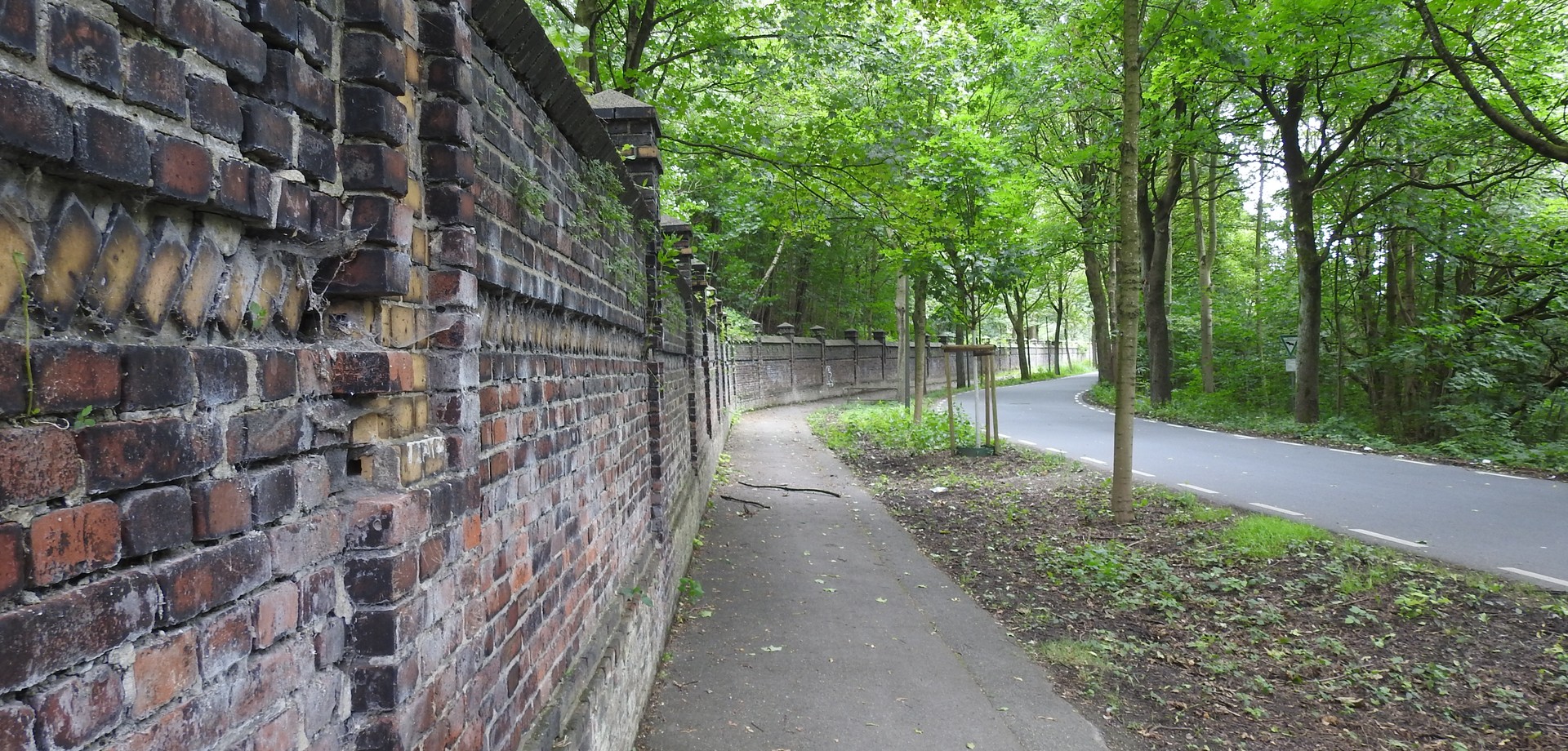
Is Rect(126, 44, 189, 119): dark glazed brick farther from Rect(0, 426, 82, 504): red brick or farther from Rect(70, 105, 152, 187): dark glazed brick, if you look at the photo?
Rect(0, 426, 82, 504): red brick

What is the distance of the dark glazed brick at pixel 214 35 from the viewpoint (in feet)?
3.31

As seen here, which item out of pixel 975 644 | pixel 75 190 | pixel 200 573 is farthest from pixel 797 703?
pixel 75 190

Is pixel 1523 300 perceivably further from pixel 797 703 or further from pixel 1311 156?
pixel 797 703

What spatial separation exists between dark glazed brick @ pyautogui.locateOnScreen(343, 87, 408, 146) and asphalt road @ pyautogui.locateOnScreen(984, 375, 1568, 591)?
726 centimetres

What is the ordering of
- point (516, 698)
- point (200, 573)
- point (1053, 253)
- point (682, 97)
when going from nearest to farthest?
point (200, 573), point (516, 698), point (682, 97), point (1053, 253)

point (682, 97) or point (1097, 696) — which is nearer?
point (1097, 696)

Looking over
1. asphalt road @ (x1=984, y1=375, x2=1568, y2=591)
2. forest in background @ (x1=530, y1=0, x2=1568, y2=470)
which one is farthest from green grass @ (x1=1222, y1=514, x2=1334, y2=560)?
forest in background @ (x1=530, y1=0, x2=1568, y2=470)

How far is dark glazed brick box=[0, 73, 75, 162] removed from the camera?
76cm

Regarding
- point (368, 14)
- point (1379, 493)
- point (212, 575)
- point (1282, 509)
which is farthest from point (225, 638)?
point (1379, 493)

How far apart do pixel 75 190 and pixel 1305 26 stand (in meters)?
13.5

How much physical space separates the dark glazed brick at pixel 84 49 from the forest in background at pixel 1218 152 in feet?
14.1

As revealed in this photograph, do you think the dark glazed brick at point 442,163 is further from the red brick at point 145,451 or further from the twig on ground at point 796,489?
the twig on ground at point 796,489

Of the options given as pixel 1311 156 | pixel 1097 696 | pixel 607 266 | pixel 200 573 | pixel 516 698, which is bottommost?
pixel 1097 696

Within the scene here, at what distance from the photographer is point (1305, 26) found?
10812 mm
